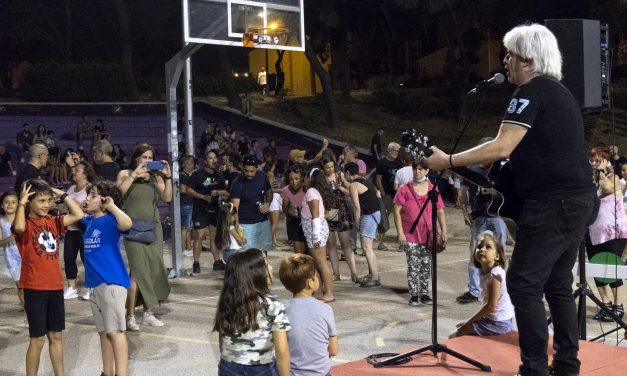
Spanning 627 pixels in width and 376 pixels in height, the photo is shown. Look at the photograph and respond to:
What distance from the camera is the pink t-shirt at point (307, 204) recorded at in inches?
427

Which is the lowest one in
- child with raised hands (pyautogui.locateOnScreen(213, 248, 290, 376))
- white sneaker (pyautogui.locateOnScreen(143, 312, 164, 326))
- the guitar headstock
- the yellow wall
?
white sneaker (pyautogui.locateOnScreen(143, 312, 164, 326))

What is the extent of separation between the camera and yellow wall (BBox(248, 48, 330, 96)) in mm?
43844

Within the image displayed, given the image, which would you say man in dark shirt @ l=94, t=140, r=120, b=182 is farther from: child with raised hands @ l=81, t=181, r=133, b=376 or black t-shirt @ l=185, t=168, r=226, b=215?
child with raised hands @ l=81, t=181, r=133, b=376

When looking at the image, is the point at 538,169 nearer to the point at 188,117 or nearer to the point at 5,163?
the point at 188,117

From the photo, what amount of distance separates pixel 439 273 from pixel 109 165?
16.4ft

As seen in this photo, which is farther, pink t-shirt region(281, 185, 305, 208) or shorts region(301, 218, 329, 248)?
pink t-shirt region(281, 185, 305, 208)

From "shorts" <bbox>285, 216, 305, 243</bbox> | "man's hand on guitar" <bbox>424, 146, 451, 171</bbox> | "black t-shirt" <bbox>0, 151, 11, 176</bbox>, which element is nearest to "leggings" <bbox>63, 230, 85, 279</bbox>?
"shorts" <bbox>285, 216, 305, 243</bbox>

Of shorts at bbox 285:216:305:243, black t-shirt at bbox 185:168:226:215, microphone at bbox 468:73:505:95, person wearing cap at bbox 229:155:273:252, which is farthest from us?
black t-shirt at bbox 185:168:226:215

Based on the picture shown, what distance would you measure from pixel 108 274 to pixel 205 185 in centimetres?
650

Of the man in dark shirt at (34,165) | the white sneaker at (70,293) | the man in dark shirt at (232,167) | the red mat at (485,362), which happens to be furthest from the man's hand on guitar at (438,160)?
the man in dark shirt at (232,167)

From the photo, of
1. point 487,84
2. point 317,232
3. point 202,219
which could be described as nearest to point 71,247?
point 202,219

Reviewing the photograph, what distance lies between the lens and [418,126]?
Answer: 33.8 m

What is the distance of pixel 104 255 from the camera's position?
7.09 metres

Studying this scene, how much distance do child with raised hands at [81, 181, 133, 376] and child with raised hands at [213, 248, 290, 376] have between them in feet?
7.22
